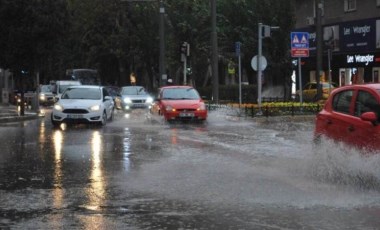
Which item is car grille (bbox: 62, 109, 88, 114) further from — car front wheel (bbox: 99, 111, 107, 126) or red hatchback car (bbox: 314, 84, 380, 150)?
red hatchback car (bbox: 314, 84, 380, 150)

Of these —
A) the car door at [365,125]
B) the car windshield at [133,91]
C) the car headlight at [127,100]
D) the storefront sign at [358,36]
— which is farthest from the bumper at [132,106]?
the car door at [365,125]

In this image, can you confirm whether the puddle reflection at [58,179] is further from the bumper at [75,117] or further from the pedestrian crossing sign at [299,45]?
the pedestrian crossing sign at [299,45]

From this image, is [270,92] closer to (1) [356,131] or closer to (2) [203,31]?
(2) [203,31]

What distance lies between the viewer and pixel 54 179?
10531mm

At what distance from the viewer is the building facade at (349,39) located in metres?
38.6

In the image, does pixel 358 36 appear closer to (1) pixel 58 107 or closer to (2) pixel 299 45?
(2) pixel 299 45

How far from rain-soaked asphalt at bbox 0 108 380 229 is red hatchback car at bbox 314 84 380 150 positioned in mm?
230

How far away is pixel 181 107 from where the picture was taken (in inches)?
932

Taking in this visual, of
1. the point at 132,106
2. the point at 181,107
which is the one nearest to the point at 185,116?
the point at 181,107

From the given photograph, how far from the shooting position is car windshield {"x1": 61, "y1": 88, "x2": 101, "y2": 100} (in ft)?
77.6

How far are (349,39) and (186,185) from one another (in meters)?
33.0

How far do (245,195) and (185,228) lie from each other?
2.09 m

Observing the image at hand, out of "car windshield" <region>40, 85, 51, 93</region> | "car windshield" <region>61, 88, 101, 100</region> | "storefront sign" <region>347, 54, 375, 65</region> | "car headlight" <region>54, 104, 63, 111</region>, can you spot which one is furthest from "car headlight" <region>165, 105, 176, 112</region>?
"car windshield" <region>40, 85, 51, 93</region>

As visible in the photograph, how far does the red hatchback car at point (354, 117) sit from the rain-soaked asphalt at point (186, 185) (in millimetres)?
230
